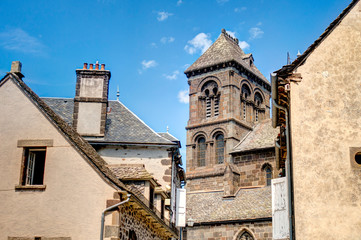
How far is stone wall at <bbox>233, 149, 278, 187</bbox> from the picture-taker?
3741 cm

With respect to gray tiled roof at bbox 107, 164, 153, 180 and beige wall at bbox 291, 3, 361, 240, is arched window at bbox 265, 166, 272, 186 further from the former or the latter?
beige wall at bbox 291, 3, 361, 240

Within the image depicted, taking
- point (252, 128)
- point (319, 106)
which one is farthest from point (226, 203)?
point (319, 106)

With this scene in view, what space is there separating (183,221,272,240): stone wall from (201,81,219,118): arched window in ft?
44.8

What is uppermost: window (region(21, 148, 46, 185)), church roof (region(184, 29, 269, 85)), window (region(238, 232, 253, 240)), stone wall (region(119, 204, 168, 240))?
church roof (region(184, 29, 269, 85))

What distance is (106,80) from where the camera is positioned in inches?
770

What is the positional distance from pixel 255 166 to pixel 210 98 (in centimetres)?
1087

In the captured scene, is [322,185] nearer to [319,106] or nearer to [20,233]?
[319,106]

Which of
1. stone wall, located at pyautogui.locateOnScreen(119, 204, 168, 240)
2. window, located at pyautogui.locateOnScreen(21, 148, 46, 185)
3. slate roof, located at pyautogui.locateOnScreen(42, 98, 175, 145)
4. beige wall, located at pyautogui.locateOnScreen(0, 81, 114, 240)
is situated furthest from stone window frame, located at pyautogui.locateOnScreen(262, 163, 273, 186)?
beige wall, located at pyautogui.locateOnScreen(0, 81, 114, 240)

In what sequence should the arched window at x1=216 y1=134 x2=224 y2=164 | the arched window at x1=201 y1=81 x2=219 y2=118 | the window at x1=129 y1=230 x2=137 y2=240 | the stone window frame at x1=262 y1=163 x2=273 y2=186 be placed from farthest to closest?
the arched window at x1=201 y1=81 x2=219 y2=118 → the arched window at x1=216 y1=134 x2=224 y2=164 → the stone window frame at x1=262 y1=163 x2=273 y2=186 → the window at x1=129 y1=230 x2=137 y2=240

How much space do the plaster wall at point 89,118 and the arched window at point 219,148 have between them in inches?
987

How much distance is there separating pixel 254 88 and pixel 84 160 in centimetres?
3745

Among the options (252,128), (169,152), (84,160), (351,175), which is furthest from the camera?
(252,128)

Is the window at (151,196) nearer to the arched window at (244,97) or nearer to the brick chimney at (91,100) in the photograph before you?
the brick chimney at (91,100)

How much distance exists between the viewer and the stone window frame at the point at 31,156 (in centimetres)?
1312
